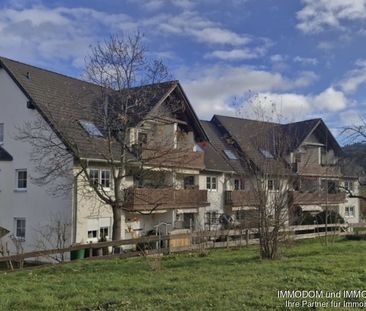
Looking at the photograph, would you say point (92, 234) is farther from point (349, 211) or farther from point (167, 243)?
point (349, 211)

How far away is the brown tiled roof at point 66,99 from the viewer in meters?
24.8

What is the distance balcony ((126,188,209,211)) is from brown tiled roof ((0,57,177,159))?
9.98 feet

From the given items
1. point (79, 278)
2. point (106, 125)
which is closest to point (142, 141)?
point (106, 125)

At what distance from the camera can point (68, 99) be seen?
28125 mm

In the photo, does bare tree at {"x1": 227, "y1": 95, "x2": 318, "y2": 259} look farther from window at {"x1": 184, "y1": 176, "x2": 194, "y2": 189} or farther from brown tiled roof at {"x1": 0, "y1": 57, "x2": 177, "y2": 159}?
window at {"x1": 184, "y1": 176, "x2": 194, "y2": 189}

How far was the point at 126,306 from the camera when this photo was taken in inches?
339

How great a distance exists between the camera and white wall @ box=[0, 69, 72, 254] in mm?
25938

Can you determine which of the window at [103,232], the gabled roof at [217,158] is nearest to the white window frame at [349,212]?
the gabled roof at [217,158]

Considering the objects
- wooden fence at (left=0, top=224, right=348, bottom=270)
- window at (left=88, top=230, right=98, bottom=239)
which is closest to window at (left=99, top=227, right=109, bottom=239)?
window at (left=88, top=230, right=98, bottom=239)

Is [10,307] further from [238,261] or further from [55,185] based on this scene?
[55,185]

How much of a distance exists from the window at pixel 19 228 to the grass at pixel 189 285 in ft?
42.4

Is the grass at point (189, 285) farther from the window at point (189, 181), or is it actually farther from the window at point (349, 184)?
the window at point (349, 184)

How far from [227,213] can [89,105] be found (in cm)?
1449

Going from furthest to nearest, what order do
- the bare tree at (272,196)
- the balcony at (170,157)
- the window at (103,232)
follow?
1. the window at (103,232)
2. the balcony at (170,157)
3. the bare tree at (272,196)
